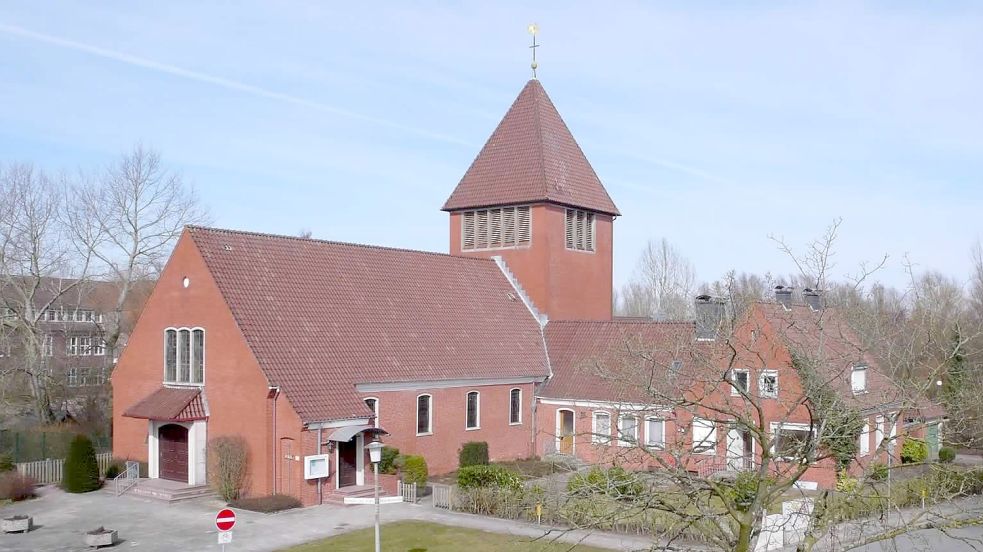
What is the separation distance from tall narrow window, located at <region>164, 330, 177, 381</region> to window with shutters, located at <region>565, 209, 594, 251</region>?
1747 centimetres

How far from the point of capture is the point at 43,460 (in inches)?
1280

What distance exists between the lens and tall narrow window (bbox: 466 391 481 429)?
33.9 meters

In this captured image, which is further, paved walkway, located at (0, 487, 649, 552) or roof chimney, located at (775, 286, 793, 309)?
roof chimney, located at (775, 286, 793, 309)

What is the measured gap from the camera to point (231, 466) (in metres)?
26.8

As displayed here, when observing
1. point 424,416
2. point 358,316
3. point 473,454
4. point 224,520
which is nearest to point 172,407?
point 358,316

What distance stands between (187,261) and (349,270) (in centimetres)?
620

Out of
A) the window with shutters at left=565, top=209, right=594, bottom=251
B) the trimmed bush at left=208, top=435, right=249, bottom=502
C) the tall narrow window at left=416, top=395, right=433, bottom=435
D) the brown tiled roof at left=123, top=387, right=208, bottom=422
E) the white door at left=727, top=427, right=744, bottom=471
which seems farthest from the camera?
the window with shutters at left=565, top=209, right=594, bottom=251

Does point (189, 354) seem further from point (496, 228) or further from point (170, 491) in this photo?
point (496, 228)

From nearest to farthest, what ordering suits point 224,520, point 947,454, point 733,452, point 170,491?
point 733,452 < point 224,520 < point 170,491 < point 947,454

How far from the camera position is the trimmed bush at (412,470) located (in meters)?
28.2

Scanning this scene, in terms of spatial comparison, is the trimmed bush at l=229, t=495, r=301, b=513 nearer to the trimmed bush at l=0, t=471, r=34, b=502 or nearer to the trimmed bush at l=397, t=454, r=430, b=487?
the trimmed bush at l=397, t=454, r=430, b=487

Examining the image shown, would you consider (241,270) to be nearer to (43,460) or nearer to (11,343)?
(43,460)

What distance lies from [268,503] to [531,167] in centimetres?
1971

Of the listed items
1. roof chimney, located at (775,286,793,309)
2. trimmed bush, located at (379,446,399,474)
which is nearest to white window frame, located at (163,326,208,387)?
trimmed bush, located at (379,446,399,474)
